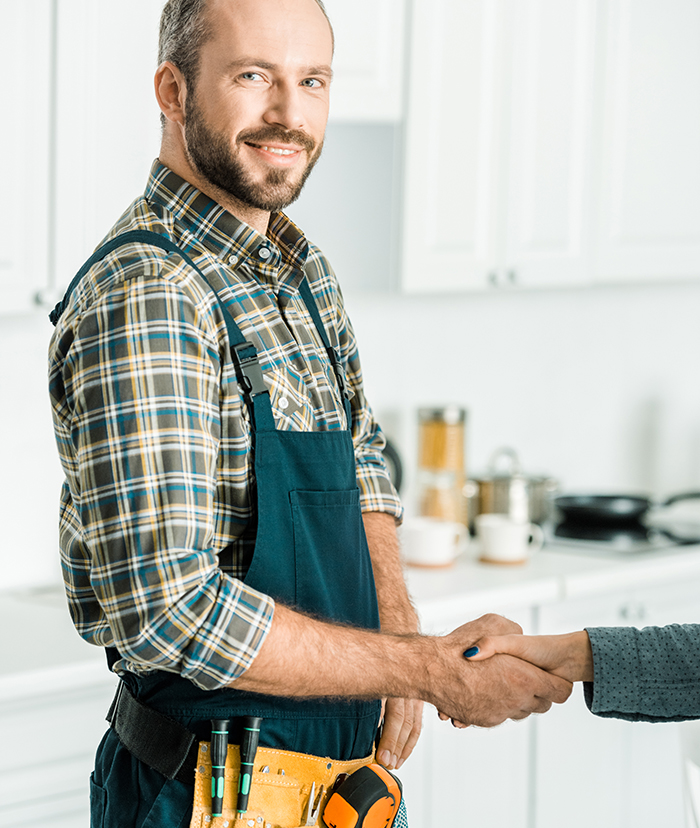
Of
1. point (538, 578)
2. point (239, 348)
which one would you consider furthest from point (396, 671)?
point (538, 578)

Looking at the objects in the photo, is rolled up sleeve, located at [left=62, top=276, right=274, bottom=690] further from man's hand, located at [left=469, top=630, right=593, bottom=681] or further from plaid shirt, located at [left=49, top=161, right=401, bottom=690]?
man's hand, located at [left=469, top=630, right=593, bottom=681]

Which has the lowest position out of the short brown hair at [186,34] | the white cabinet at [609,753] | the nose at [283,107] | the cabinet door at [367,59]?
the white cabinet at [609,753]

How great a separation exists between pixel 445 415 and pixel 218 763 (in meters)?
1.79

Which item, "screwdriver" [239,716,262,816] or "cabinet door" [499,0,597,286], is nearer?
"screwdriver" [239,716,262,816]

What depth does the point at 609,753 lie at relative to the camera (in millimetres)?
2711

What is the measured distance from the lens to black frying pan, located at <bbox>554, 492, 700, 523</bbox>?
307cm

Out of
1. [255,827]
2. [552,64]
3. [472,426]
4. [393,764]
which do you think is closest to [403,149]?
[552,64]

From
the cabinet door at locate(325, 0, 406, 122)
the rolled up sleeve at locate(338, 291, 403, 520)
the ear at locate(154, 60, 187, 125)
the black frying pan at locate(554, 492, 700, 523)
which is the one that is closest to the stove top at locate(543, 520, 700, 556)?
the black frying pan at locate(554, 492, 700, 523)

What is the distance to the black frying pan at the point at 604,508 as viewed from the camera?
10.1 ft

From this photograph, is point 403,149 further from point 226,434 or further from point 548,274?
point 226,434

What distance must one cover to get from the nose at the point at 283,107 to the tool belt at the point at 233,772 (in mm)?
720

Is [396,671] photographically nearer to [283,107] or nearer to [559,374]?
[283,107]

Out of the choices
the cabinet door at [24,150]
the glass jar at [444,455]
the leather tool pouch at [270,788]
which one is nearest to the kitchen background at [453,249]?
the cabinet door at [24,150]

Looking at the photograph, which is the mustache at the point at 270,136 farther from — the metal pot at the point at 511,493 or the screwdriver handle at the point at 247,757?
the metal pot at the point at 511,493
